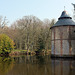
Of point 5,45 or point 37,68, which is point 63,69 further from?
point 5,45

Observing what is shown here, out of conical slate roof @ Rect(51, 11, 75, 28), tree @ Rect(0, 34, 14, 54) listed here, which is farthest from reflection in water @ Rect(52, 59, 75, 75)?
tree @ Rect(0, 34, 14, 54)

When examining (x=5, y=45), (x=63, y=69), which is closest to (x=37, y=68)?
(x=63, y=69)

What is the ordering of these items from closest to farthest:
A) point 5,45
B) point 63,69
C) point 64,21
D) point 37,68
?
point 63,69, point 37,68, point 64,21, point 5,45

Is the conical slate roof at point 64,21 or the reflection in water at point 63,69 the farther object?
the conical slate roof at point 64,21

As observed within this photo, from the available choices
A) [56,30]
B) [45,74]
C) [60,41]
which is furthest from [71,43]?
[45,74]

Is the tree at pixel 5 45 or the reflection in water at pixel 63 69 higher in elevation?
the tree at pixel 5 45

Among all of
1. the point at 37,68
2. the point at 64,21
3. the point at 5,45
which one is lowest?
the point at 37,68

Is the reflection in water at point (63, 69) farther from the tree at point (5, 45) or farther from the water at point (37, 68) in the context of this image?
the tree at point (5, 45)

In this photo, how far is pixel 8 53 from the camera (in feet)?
91.5

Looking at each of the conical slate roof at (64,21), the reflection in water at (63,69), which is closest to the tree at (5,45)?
the conical slate roof at (64,21)

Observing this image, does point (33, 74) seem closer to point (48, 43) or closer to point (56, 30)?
point (56, 30)

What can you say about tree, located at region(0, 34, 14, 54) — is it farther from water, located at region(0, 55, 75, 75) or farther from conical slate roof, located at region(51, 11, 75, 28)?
water, located at region(0, 55, 75, 75)

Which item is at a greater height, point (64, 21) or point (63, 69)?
point (64, 21)

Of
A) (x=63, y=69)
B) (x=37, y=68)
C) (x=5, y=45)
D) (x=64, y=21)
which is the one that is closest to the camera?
(x=63, y=69)
